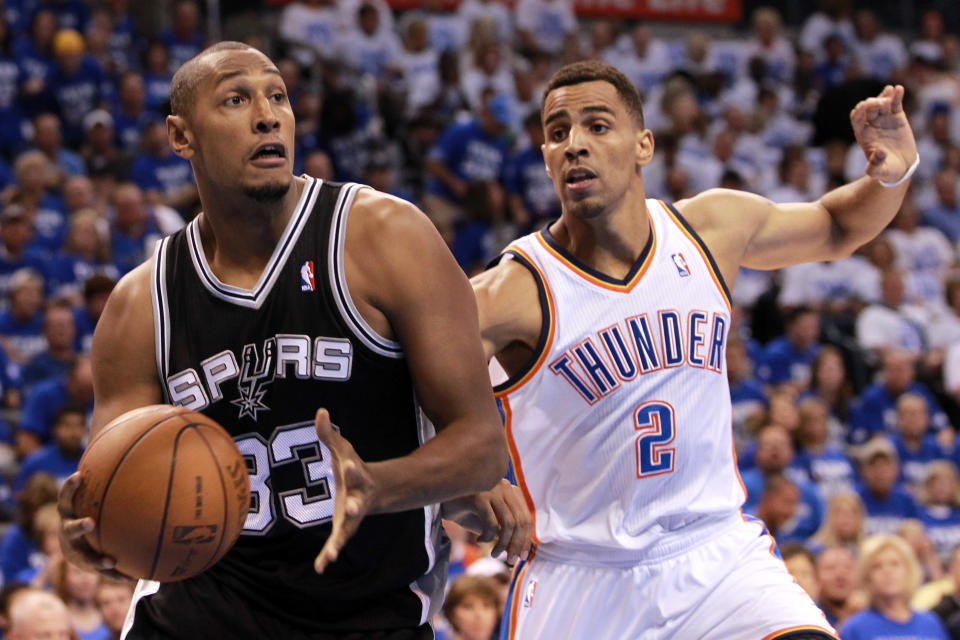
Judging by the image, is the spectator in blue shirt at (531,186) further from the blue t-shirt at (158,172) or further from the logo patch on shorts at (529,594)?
the logo patch on shorts at (529,594)

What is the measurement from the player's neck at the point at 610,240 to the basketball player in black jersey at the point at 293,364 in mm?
1252

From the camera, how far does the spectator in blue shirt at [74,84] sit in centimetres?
1012

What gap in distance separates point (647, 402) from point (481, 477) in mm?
1161

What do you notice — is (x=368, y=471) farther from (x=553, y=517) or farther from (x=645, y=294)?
(x=645, y=294)

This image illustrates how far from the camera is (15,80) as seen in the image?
9.98 meters

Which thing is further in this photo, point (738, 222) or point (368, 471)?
point (738, 222)

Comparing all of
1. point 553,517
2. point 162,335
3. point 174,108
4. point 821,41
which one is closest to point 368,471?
point 162,335

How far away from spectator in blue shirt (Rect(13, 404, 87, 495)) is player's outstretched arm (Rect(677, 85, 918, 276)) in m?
3.80

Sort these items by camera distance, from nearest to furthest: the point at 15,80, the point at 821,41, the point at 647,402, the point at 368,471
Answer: the point at 368,471 < the point at 647,402 < the point at 15,80 < the point at 821,41

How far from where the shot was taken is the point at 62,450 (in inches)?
269

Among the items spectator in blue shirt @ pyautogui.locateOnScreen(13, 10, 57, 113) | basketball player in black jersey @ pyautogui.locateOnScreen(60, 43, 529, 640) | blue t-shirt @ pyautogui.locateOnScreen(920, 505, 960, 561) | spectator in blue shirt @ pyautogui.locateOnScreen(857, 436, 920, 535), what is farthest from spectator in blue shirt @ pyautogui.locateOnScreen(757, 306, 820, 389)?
basketball player in black jersey @ pyautogui.locateOnScreen(60, 43, 529, 640)

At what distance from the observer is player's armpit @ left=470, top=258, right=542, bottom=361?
3893 millimetres

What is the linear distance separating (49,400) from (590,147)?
4312 millimetres

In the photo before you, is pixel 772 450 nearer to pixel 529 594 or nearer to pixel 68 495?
pixel 529 594
